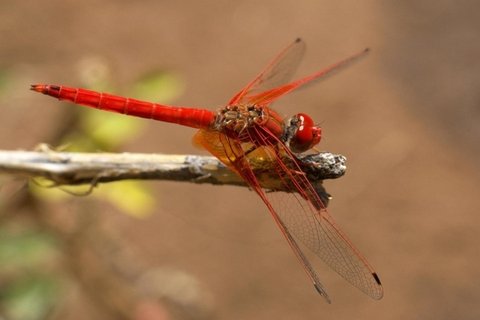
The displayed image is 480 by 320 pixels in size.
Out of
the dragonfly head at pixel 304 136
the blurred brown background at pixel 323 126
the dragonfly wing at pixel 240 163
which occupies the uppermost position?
the dragonfly head at pixel 304 136

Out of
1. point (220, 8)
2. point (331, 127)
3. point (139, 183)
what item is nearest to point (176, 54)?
point (220, 8)

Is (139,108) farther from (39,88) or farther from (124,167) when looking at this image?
(124,167)

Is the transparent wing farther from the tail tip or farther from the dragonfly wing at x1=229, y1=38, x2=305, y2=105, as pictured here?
the tail tip

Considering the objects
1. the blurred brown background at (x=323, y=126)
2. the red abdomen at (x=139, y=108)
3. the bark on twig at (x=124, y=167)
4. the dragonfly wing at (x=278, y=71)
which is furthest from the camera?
the blurred brown background at (x=323, y=126)

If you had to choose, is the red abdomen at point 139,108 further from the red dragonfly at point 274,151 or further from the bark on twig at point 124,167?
the bark on twig at point 124,167

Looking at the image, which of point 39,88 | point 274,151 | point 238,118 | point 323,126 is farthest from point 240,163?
point 323,126

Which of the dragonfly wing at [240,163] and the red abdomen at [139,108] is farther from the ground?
the dragonfly wing at [240,163]

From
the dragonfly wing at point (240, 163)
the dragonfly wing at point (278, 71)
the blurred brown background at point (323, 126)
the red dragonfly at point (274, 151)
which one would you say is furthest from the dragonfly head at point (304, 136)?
the blurred brown background at point (323, 126)
